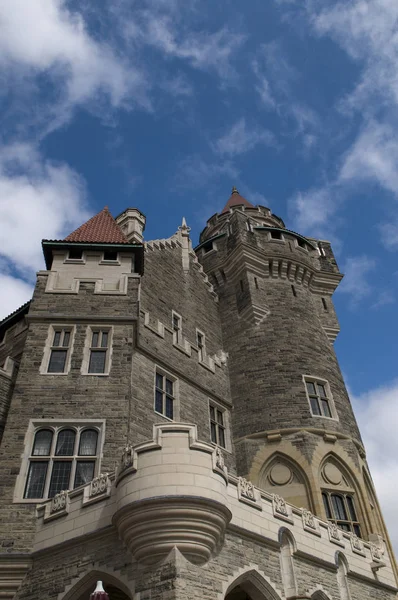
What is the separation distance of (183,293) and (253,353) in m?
4.02

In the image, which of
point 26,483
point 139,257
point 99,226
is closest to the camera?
point 26,483

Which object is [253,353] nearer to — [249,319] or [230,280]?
[249,319]

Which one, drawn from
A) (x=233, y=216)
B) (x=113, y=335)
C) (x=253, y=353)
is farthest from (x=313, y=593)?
(x=233, y=216)

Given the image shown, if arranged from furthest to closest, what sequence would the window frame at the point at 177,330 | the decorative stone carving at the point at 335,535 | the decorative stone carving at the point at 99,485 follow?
the window frame at the point at 177,330
the decorative stone carving at the point at 335,535
the decorative stone carving at the point at 99,485

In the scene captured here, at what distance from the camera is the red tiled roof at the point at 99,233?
2070cm

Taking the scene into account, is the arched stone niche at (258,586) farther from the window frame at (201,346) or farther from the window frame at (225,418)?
the window frame at (201,346)

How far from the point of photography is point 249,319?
80.6 ft

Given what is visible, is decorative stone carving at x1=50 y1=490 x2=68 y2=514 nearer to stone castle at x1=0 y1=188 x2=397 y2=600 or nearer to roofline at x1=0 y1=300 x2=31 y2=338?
stone castle at x1=0 y1=188 x2=397 y2=600

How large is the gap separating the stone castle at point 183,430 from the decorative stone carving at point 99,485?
45 mm

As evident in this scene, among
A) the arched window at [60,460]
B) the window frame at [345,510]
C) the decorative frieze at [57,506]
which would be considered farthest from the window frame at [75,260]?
the window frame at [345,510]

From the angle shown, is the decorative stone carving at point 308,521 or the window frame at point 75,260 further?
the window frame at point 75,260

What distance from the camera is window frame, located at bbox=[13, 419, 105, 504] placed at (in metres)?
14.2

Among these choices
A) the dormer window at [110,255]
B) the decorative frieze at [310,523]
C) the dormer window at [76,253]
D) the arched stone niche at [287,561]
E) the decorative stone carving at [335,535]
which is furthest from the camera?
the dormer window at [110,255]

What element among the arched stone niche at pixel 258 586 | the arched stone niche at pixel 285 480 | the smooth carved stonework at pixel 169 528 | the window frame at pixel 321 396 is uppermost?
the window frame at pixel 321 396
